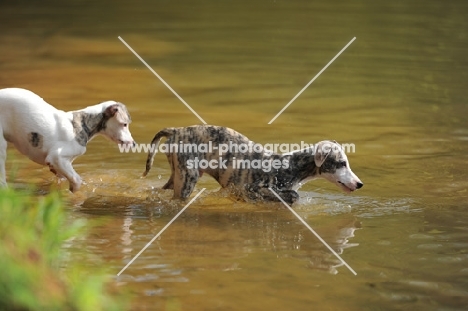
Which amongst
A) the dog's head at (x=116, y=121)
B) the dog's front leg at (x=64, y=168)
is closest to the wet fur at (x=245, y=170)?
the dog's head at (x=116, y=121)

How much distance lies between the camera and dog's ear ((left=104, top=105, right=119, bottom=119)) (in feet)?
29.3

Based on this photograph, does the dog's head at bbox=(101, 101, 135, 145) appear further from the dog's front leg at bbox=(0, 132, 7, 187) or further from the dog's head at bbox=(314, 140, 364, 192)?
the dog's head at bbox=(314, 140, 364, 192)

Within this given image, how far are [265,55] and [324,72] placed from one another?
64.4 inches

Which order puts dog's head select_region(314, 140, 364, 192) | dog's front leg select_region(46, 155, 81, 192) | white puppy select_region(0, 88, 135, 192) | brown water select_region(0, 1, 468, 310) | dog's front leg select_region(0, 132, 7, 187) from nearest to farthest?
brown water select_region(0, 1, 468, 310), dog's front leg select_region(0, 132, 7, 187), white puppy select_region(0, 88, 135, 192), dog's front leg select_region(46, 155, 81, 192), dog's head select_region(314, 140, 364, 192)

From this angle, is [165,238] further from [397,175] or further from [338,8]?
[338,8]

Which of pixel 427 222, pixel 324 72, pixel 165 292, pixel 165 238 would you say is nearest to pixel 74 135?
pixel 165 238

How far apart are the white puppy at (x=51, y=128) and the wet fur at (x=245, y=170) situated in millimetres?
478

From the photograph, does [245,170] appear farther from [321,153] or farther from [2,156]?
[2,156]

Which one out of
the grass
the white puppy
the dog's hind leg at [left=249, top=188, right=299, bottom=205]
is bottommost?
the dog's hind leg at [left=249, top=188, right=299, bottom=205]

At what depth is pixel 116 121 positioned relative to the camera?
8.97m

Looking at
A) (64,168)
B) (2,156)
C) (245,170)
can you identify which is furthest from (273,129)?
(2,156)

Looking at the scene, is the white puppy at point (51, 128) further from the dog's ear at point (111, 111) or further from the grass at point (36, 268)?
the grass at point (36, 268)

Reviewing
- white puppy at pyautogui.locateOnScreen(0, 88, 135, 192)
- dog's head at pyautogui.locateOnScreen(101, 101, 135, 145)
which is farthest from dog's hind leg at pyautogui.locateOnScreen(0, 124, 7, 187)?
dog's head at pyautogui.locateOnScreen(101, 101, 135, 145)

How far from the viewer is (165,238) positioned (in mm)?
7973
